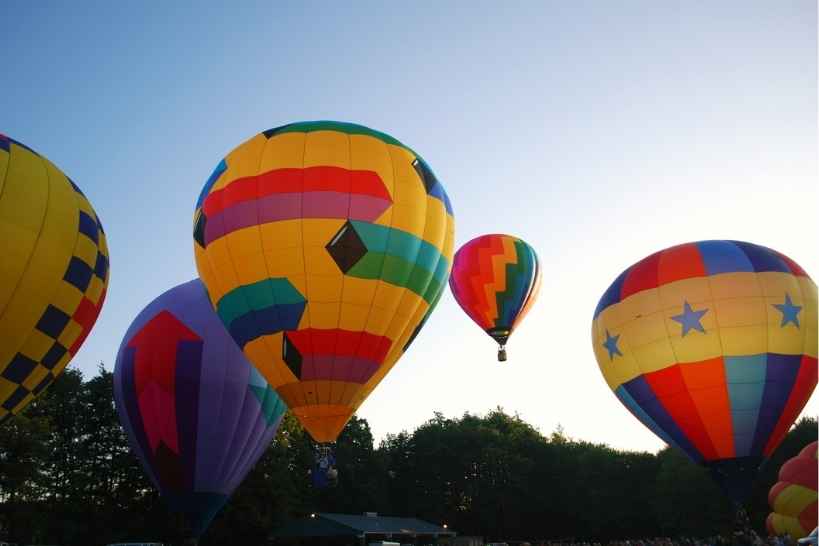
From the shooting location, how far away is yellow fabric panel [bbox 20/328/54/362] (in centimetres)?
1261

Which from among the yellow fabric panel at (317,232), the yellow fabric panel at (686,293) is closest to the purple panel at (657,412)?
the yellow fabric panel at (686,293)

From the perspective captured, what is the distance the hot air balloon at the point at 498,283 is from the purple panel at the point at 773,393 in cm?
1012

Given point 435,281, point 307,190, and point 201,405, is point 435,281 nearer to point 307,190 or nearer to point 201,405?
point 307,190

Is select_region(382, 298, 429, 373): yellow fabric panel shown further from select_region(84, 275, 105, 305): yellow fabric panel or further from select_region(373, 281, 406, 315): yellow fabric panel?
select_region(84, 275, 105, 305): yellow fabric panel

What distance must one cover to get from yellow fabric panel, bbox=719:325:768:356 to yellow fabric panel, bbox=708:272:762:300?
0.69 meters

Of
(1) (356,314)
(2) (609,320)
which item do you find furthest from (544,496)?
(1) (356,314)

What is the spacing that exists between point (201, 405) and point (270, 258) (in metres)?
5.34

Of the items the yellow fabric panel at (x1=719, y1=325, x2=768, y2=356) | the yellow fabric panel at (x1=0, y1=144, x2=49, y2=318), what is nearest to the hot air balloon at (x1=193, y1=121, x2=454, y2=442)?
the yellow fabric panel at (x1=0, y1=144, x2=49, y2=318)

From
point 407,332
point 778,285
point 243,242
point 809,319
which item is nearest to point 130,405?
point 243,242

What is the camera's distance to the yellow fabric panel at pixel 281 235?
12.4 meters

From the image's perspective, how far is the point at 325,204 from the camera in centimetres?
1248

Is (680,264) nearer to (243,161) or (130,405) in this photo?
(243,161)

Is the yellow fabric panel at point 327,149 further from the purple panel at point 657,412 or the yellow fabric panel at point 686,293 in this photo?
the purple panel at point 657,412

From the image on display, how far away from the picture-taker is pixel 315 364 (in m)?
12.5
